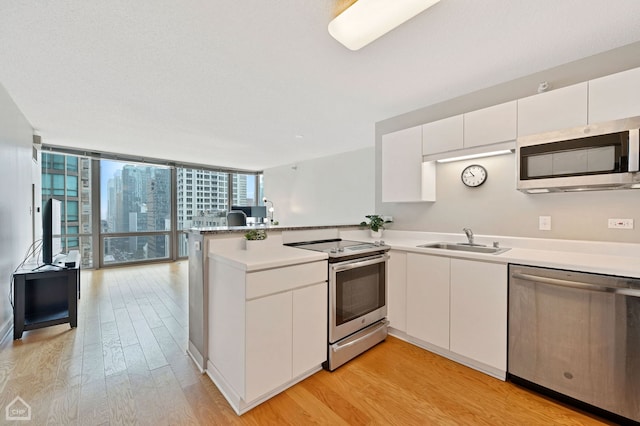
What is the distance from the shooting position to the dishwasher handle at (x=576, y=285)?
147 cm

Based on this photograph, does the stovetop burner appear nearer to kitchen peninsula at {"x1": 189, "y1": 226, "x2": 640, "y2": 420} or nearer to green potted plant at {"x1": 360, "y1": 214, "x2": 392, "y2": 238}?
kitchen peninsula at {"x1": 189, "y1": 226, "x2": 640, "y2": 420}

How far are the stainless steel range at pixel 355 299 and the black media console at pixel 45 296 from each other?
244cm

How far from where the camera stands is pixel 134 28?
5.68ft

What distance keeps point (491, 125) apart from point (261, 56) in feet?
6.56

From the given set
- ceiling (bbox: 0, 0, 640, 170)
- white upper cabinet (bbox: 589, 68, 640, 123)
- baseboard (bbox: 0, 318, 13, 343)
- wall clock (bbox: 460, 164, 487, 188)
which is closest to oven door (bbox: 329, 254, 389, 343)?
wall clock (bbox: 460, 164, 487, 188)

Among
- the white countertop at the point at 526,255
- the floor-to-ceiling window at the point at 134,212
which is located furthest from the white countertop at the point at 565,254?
the floor-to-ceiling window at the point at 134,212

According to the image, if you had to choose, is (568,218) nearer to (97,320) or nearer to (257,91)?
(257,91)

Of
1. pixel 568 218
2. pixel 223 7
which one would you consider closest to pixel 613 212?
pixel 568 218

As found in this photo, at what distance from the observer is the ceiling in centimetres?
160

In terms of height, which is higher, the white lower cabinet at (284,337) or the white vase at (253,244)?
the white vase at (253,244)

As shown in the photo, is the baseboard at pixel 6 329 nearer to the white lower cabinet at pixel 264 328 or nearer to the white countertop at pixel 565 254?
the white lower cabinet at pixel 264 328

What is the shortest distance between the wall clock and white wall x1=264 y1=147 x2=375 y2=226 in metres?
2.29

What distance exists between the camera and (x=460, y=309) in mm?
2100

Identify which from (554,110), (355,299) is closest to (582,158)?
(554,110)
